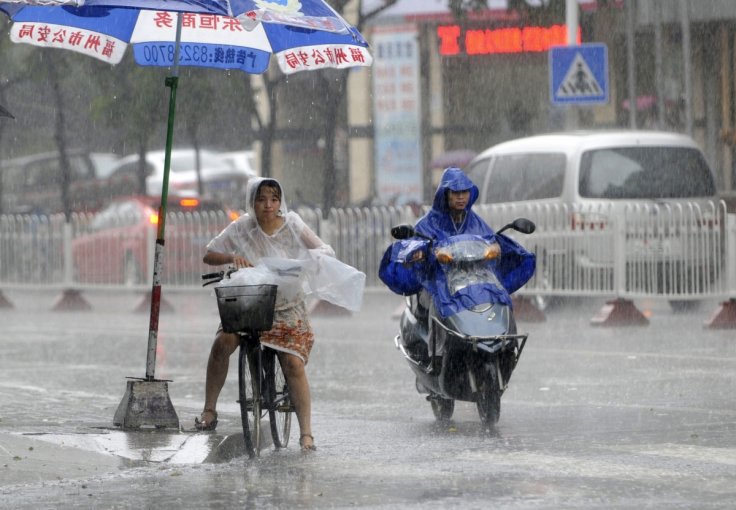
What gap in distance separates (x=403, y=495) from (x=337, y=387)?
511 cm

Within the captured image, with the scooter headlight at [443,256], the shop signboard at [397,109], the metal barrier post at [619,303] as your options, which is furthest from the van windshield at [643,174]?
the shop signboard at [397,109]

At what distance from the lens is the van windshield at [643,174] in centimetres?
1867

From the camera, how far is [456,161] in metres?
32.9

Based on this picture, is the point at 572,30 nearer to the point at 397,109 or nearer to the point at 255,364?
the point at 397,109

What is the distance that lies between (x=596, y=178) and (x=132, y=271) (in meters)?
6.83

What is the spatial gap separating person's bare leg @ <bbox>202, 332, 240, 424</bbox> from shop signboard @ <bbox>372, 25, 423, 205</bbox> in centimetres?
2314

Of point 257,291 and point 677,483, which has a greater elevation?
point 257,291

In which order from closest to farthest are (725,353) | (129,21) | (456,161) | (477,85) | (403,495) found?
(403,495), (129,21), (725,353), (456,161), (477,85)

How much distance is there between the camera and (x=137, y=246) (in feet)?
74.9

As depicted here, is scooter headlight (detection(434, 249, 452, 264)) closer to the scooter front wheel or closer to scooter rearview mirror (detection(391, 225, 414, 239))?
scooter rearview mirror (detection(391, 225, 414, 239))

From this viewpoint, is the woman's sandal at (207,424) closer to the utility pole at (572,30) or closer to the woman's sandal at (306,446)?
the woman's sandal at (306,446)

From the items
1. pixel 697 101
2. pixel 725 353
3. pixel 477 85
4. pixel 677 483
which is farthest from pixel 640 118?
pixel 677 483

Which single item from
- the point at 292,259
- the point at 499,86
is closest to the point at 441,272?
the point at 292,259

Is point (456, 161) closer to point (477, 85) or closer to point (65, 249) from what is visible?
point (477, 85)
